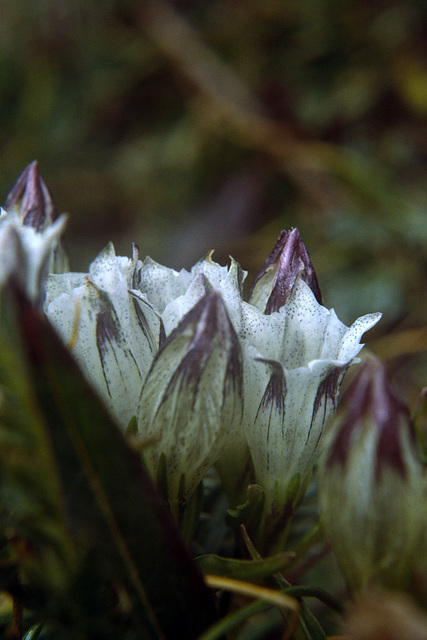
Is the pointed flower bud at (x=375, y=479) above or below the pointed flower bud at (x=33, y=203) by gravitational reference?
below

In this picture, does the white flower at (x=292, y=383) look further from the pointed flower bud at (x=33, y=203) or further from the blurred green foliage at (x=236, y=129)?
the blurred green foliage at (x=236, y=129)

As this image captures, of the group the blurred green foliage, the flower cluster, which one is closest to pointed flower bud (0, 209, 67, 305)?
the flower cluster

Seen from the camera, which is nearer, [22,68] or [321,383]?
[321,383]

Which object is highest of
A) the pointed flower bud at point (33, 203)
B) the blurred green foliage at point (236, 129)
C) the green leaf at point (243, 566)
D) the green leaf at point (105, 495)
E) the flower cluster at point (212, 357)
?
the blurred green foliage at point (236, 129)

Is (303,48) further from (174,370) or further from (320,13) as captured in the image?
(174,370)

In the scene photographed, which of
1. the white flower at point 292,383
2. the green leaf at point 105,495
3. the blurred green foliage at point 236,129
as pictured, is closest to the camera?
the green leaf at point 105,495

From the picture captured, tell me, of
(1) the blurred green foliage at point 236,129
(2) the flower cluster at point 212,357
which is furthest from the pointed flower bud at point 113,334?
(1) the blurred green foliage at point 236,129

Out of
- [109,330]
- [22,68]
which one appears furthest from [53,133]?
[109,330]

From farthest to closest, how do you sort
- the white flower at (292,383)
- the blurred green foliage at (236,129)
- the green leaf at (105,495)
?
1. the blurred green foliage at (236,129)
2. the white flower at (292,383)
3. the green leaf at (105,495)

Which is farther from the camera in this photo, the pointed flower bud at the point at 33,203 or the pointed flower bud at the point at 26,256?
the pointed flower bud at the point at 33,203
